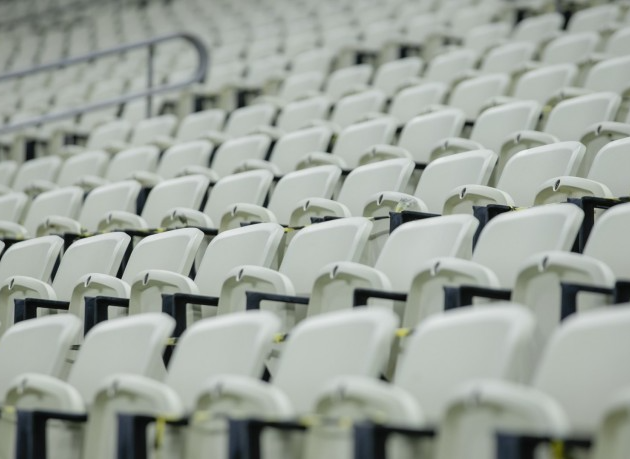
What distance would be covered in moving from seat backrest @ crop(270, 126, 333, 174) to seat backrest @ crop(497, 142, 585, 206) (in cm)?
48

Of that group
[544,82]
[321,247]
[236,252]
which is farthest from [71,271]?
[544,82]

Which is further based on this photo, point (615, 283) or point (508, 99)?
point (508, 99)

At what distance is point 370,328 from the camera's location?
0.73m

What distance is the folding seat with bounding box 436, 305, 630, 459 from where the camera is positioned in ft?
1.92

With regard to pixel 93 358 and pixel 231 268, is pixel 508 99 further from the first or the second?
pixel 93 358

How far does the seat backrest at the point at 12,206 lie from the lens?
5.46 ft

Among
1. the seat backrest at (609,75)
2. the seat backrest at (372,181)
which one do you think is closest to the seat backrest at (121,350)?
the seat backrest at (372,181)

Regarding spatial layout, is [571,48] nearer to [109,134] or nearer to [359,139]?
[359,139]

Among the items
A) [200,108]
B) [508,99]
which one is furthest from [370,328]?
[200,108]

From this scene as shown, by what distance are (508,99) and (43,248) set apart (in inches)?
28.8

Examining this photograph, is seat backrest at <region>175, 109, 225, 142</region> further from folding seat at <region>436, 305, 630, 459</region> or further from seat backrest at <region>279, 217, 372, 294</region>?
folding seat at <region>436, 305, 630, 459</region>

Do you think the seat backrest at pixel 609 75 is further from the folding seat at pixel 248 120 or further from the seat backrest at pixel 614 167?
the folding seat at pixel 248 120

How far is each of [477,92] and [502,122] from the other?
0.86 ft

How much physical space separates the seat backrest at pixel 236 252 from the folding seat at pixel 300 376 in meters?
0.33
